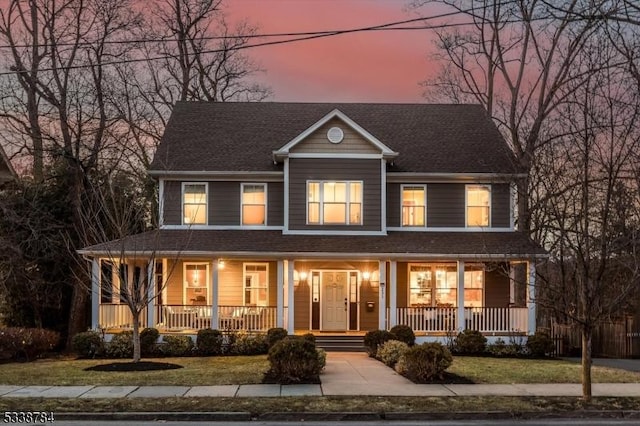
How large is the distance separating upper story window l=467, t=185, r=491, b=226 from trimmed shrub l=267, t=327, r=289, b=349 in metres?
8.18

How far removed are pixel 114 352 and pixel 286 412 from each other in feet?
39.7

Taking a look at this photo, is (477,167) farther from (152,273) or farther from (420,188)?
(152,273)

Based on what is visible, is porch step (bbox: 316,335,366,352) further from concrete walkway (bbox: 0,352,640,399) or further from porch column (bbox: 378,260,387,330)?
concrete walkway (bbox: 0,352,640,399)

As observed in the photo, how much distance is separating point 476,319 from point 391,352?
19.7 ft

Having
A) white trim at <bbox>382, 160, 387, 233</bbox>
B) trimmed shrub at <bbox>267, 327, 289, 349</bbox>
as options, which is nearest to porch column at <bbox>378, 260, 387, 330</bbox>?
white trim at <bbox>382, 160, 387, 233</bbox>

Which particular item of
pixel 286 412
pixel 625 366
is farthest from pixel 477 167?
pixel 286 412

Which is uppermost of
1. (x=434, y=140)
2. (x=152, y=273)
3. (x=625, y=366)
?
(x=434, y=140)

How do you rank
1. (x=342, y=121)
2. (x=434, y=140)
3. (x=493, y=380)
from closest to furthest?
(x=493, y=380), (x=342, y=121), (x=434, y=140)

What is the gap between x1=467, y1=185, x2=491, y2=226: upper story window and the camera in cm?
2700

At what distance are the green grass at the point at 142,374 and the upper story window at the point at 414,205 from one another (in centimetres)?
845

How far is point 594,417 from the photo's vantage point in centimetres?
1304

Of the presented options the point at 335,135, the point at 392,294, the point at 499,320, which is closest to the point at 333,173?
the point at 335,135

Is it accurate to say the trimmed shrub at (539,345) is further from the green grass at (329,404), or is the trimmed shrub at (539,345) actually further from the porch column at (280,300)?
the green grass at (329,404)

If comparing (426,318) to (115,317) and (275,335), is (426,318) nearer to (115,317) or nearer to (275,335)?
(275,335)
